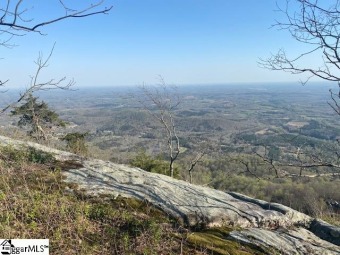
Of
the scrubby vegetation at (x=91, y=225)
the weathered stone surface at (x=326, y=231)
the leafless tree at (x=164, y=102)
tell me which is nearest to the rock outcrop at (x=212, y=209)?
the weathered stone surface at (x=326, y=231)

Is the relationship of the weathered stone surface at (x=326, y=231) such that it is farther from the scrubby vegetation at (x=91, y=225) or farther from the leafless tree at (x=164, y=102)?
the leafless tree at (x=164, y=102)

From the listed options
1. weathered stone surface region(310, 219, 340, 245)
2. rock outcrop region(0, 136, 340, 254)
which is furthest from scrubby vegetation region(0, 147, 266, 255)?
weathered stone surface region(310, 219, 340, 245)

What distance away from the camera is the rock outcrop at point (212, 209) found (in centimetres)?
552

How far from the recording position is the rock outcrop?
5520mm

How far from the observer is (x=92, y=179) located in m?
6.40

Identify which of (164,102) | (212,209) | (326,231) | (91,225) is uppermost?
(164,102)

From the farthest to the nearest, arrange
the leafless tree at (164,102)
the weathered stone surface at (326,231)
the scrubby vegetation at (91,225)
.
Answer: the leafless tree at (164,102), the weathered stone surface at (326,231), the scrubby vegetation at (91,225)

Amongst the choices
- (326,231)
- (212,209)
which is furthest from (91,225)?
(326,231)

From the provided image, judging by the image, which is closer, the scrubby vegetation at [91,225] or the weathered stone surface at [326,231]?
the scrubby vegetation at [91,225]

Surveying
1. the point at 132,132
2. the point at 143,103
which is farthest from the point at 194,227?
the point at 132,132

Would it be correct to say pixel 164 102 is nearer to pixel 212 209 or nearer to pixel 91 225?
pixel 212 209

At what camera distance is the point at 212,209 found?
6105 mm

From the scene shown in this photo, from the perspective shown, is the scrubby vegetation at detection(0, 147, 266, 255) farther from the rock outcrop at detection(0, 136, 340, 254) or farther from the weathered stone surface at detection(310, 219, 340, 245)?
the weathered stone surface at detection(310, 219, 340, 245)

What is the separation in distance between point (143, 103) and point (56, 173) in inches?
388
